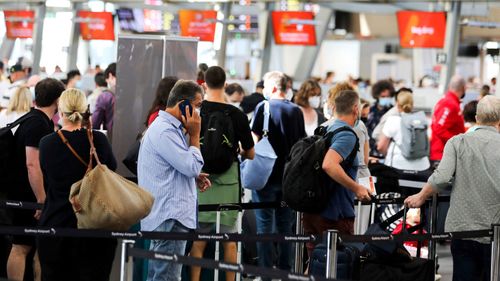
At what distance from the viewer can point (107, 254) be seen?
19.7ft

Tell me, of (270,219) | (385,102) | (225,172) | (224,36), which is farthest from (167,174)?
(224,36)

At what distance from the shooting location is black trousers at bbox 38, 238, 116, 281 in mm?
5902

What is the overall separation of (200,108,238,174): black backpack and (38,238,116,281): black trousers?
55.3 inches

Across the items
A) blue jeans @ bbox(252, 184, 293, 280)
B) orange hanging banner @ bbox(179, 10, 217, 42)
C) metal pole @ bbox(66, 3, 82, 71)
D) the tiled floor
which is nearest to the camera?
blue jeans @ bbox(252, 184, 293, 280)

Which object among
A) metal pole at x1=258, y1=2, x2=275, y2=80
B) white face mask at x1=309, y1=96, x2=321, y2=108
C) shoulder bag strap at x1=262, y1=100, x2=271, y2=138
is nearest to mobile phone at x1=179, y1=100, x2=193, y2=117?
shoulder bag strap at x1=262, y1=100, x2=271, y2=138

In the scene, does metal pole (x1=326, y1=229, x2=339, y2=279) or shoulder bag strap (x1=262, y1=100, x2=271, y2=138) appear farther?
shoulder bag strap (x1=262, y1=100, x2=271, y2=138)

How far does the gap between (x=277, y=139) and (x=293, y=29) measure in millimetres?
16716

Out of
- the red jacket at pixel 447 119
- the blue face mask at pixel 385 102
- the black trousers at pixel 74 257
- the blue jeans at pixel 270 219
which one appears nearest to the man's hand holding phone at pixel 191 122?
the black trousers at pixel 74 257

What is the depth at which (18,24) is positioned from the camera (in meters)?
28.2

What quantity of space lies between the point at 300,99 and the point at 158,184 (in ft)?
12.9

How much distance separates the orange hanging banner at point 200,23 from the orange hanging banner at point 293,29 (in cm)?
171

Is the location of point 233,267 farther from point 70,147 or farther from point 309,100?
point 309,100

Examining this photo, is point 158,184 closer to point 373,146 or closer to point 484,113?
point 484,113

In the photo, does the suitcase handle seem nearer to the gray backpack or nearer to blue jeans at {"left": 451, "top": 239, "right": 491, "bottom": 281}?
blue jeans at {"left": 451, "top": 239, "right": 491, "bottom": 281}
